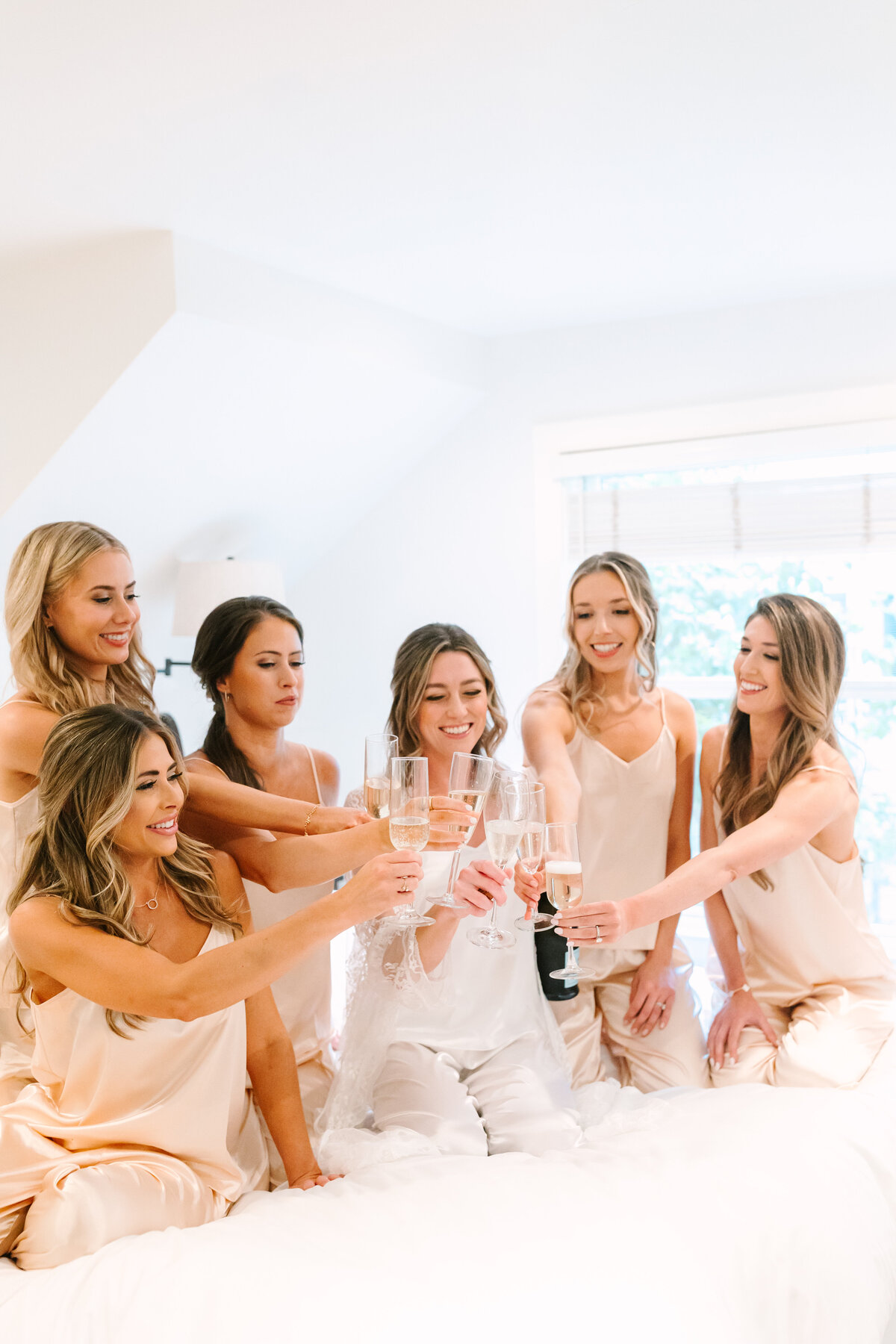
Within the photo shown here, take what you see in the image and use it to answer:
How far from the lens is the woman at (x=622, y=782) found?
2.55 meters

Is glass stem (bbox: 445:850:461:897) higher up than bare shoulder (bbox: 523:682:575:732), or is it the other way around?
bare shoulder (bbox: 523:682:575:732)

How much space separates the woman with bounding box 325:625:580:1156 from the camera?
6.84 feet

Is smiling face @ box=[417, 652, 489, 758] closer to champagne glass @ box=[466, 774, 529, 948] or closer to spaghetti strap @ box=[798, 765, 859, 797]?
champagne glass @ box=[466, 774, 529, 948]

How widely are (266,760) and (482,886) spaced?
678mm

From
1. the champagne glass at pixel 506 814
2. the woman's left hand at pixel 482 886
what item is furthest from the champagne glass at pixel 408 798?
the woman's left hand at pixel 482 886

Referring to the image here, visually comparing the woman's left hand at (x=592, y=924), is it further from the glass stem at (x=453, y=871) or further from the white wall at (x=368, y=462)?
the white wall at (x=368, y=462)

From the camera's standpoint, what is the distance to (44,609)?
2273mm

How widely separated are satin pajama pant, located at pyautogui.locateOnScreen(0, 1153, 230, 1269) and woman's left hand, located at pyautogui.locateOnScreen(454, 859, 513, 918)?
26.0 inches

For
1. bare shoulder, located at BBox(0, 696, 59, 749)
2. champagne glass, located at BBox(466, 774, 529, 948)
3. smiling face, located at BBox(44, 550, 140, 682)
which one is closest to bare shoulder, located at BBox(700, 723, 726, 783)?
champagne glass, located at BBox(466, 774, 529, 948)

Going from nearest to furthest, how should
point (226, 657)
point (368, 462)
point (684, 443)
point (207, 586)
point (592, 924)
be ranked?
point (592, 924) → point (226, 657) → point (207, 586) → point (684, 443) → point (368, 462)

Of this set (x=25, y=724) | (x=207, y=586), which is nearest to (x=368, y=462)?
(x=207, y=586)

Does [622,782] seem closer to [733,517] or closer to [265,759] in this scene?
[265,759]

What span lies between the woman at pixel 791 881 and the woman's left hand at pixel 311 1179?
33.6 inches

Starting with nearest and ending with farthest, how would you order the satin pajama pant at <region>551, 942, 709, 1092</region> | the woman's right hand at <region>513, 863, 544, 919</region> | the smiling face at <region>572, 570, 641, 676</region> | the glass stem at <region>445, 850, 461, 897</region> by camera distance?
1. the glass stem at <region>445, 850, 461, 897</region>
2. the woman's right hand at <region>513, 863, 544, 919</region>
3. the satin pajama pant at <region>551, 942, 709, 1092</region>
4. the smiling face at <region>572, 570, 641, 676</region>
